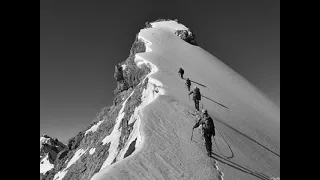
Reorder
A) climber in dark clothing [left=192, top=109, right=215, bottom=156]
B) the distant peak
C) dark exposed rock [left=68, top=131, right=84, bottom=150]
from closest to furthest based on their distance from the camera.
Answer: climber in dark clothing [left=192, top=109, right=215, bottom=156], dark exposed rock [left=68, top=131, right=84, bottom=150], the distant peak

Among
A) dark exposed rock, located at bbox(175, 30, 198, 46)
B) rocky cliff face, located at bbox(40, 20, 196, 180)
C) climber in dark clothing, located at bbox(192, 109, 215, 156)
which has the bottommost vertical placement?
climber in dark clothing, located at bbox(192, 109, 215, 156)

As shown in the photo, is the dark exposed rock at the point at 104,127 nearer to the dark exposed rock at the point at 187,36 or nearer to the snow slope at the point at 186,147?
the snow slope at the point at 186,147

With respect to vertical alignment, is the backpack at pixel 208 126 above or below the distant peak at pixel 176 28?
below

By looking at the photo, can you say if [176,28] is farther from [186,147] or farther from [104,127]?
[186,147]

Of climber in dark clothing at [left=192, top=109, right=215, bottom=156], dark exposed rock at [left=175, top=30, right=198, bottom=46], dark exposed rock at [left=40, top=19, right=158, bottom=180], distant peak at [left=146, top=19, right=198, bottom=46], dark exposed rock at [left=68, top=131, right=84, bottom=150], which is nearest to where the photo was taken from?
climber in dark clothing at [left=192, top=109, right=215, bottom=156]

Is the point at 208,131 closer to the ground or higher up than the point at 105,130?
closer to the ground

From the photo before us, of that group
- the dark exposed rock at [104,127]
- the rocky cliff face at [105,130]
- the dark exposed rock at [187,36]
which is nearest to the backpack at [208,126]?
the rocky cliff face at [105,130]

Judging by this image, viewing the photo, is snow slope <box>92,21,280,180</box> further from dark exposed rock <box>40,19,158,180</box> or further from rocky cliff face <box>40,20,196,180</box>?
dark exposed rock <box>40,19,158,180</box>

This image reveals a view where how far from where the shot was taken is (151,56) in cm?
3925

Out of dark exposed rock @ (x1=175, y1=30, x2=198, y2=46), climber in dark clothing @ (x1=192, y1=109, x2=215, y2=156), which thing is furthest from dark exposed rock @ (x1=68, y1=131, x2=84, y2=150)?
climber in dark clothing @ (x1=192, y1=109, x2=215, y2=156)

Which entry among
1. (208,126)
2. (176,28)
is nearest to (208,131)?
(208,126)

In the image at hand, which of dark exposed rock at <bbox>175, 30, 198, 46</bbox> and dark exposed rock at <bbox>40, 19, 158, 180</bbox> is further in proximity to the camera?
dark exposed rock at <bbox>175, 30, 198, 46</bbox>
